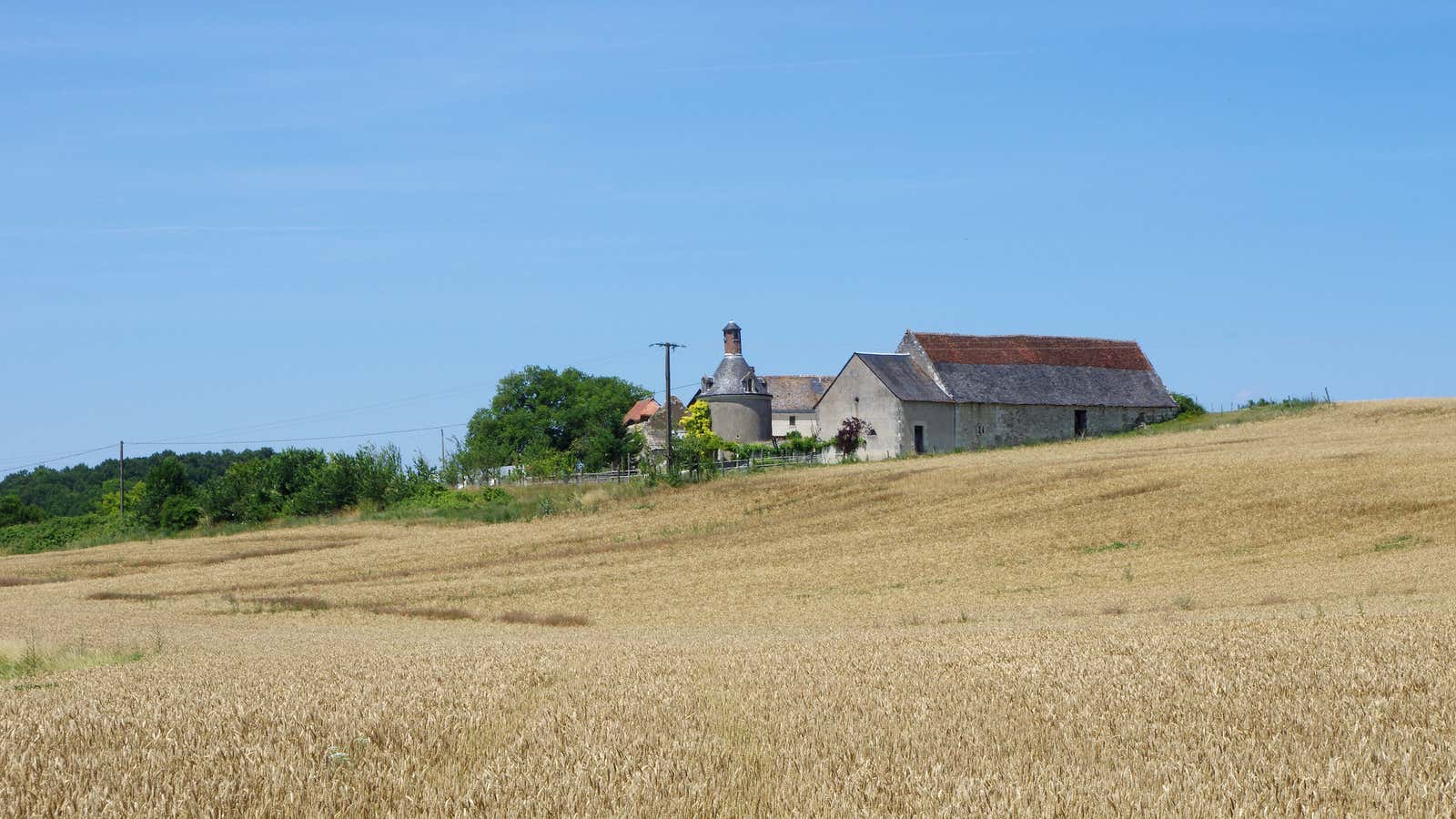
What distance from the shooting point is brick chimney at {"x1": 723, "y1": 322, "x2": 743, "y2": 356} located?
100m

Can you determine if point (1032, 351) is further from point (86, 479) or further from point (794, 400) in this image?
point (86, 479)

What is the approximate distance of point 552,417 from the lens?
124938 mm

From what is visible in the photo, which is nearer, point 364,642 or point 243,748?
point 243,748

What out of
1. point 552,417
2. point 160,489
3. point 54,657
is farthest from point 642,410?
point 54,657

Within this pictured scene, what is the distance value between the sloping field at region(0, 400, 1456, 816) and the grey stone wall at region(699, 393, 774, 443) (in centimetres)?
6447

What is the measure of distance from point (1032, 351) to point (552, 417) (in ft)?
182

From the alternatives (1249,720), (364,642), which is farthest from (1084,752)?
(364,642)

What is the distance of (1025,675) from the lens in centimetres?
941

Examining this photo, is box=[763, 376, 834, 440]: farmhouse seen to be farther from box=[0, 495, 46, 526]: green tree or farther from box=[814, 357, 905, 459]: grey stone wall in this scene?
box=[0, 495, 46, 526]: green tree

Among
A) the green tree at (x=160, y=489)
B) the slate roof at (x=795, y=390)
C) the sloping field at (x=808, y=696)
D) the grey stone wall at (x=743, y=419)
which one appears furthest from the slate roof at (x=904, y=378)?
the green tree at (x=160, y=489)

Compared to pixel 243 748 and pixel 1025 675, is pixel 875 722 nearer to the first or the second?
pixel 1025 675

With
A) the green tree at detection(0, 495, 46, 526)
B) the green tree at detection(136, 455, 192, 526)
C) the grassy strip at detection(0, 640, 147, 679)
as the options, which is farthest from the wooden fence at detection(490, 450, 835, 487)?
the grassy strip at detection(0, 640, 147, 679)

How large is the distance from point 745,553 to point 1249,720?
107ft

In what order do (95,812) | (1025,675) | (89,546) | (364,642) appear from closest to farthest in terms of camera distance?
(95,812) → (1025,675) → (364,642) → (89,546)
